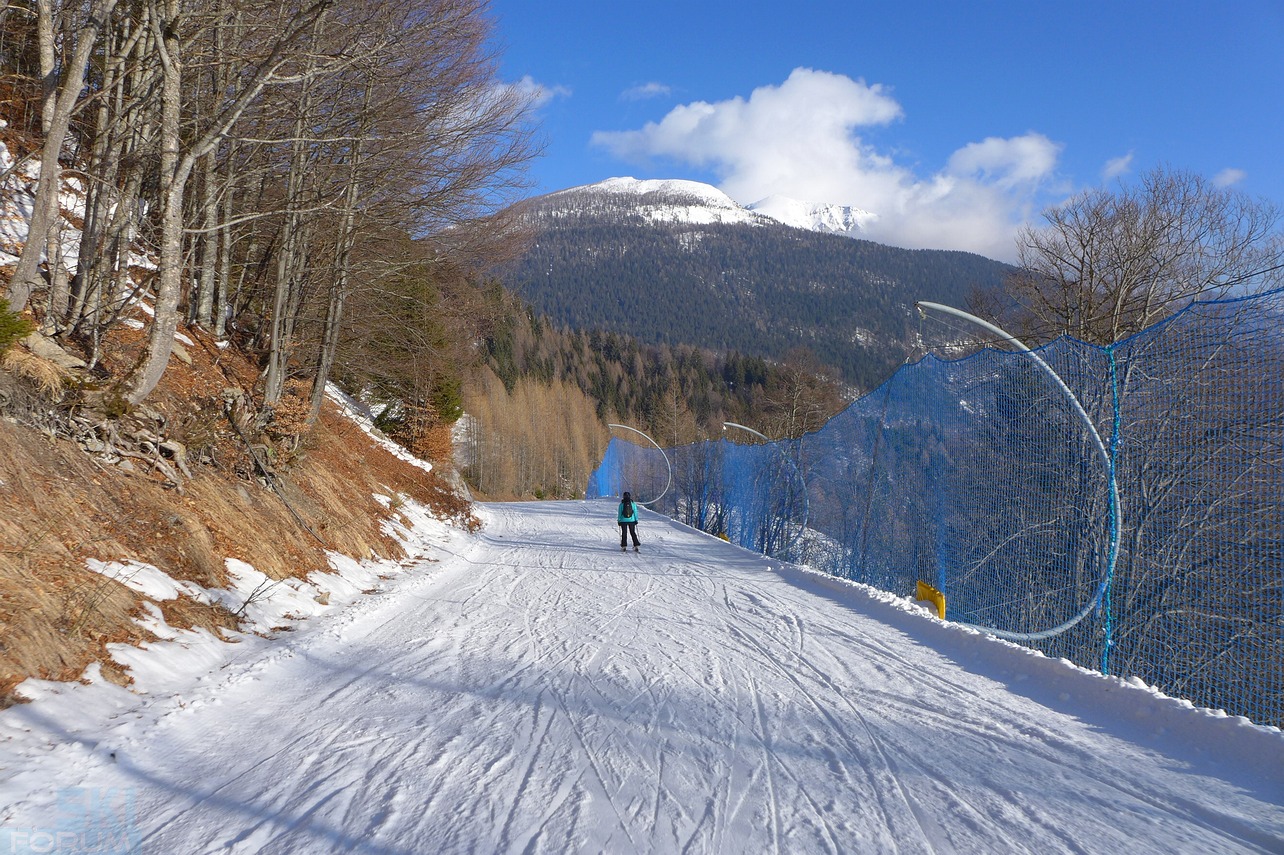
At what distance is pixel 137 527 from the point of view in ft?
21.2

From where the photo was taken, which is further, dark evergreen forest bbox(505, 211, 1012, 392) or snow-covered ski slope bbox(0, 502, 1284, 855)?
dark evergreen forest bbox(505, 211, 1012, 392)

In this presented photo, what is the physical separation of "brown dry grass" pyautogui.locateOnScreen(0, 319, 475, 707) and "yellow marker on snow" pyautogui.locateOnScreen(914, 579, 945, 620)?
7181 mm

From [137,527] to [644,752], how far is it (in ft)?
16.0

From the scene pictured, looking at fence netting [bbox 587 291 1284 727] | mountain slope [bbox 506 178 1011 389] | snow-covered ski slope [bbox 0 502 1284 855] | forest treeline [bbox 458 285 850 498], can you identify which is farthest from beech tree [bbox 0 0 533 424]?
mountain slope [bbox 506 178 1011 389]

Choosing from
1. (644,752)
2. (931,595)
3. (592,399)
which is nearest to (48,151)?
(644,752)

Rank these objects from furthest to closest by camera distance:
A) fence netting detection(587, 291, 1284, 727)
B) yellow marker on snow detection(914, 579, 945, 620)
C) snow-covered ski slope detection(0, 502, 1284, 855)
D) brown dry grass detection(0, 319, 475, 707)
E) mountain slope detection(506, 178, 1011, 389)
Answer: mountain slope detection(506, 178, 1011, 389)
yellow marker on snow detection(914, 579, 945, 620)
fence netting detection(587, 291, 1284, 727)
brown dry grass detection(0, 319, 475, 707)
snow-covered ski slope detection(0, 502, 1284, 855)

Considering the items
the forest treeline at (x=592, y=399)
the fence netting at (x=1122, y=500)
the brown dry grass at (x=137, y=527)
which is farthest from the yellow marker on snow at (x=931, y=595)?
the forest treeline at (x=592, y=399)

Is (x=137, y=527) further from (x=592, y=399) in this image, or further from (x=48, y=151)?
(x=592, y=399)

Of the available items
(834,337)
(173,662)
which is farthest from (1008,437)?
(834,337)

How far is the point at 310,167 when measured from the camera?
12.8m

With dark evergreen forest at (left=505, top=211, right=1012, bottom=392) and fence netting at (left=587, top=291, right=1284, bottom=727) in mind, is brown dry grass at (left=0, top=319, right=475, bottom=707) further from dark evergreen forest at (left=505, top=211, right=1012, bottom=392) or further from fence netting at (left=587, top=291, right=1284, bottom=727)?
dark evergreen forest at (left=505, top=211, right=1012, bottom=392)

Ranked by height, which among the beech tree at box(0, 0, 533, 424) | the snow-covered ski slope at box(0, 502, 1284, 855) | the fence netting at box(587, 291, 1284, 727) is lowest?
the snow-covered ski slope at box(0, 502, 1284, 855)

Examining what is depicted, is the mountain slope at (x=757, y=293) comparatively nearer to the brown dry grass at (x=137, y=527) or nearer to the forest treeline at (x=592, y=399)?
the forest treeline at (x=592, y=399)

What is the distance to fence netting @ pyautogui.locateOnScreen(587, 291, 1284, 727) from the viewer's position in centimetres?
630
